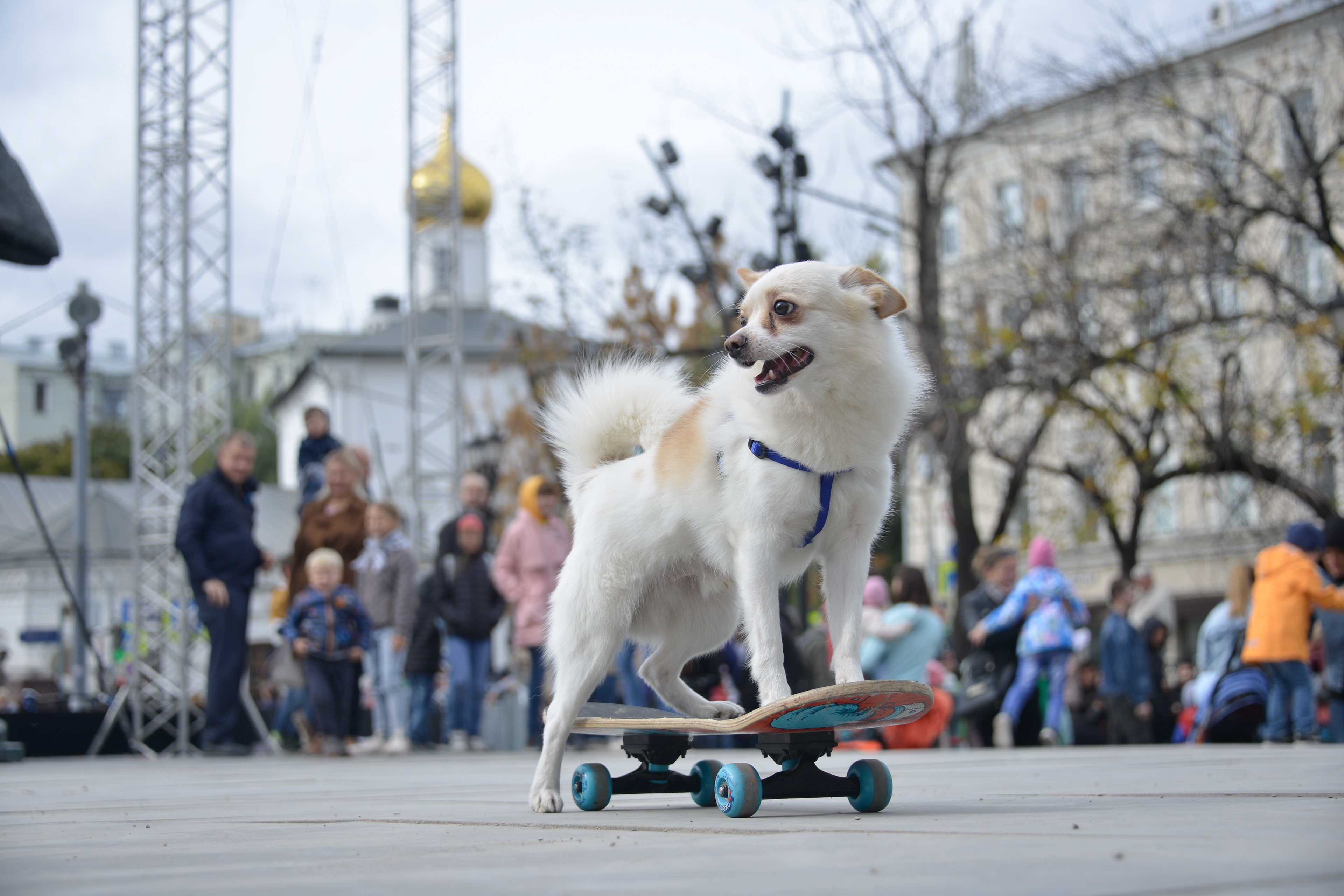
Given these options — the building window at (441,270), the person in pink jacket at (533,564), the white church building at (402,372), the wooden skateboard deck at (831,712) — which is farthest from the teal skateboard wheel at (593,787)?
the white church building at (402,372)

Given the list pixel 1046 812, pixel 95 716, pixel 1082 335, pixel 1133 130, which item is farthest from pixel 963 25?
pixel 1046 812

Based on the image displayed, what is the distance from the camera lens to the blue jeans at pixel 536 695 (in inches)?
381

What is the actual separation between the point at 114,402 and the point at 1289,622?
86.5m

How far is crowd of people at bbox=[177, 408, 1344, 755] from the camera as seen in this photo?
9.29 metres

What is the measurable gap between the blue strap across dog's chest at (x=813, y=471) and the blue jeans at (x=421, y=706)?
24.6 feet

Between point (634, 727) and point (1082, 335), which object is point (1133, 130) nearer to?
point (1082, 335)

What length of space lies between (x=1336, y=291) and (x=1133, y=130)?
5025 mm

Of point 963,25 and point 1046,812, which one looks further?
point 963,25

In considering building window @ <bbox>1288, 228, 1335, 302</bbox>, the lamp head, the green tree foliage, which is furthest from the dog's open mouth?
the green tree foliage

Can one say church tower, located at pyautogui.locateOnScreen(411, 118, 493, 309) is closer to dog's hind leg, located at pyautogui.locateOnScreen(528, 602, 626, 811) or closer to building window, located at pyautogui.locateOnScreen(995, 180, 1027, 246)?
building window, located at pyautogui.locateOnScreen(995, 180, 1027, 246)

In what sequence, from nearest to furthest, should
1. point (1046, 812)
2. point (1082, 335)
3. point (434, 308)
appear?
point (1046, 812), point (1082, 335), point (434, 308)

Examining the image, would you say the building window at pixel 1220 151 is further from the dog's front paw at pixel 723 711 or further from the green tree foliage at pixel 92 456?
the green tree foliage at pixel 92 456

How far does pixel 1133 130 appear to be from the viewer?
17.6 meters

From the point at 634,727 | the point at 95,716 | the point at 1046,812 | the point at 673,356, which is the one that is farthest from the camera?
the point at 673,356
